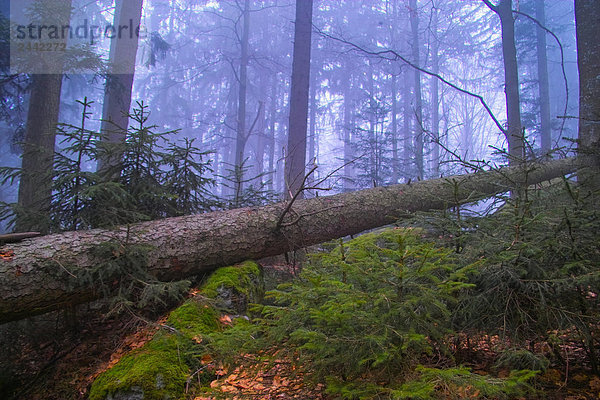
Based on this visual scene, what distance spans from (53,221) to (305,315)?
4.07 meters

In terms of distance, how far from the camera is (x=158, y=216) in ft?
17.2

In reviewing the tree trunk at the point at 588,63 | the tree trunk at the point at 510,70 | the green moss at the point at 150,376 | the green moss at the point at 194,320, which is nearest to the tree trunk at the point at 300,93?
the tree trunk at the point at 510,70

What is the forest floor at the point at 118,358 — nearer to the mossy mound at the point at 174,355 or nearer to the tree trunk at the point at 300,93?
the mossy mound at the point at 174,355

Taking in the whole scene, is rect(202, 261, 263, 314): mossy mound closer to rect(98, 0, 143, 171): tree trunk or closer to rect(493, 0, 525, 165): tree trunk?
rect(98, 0, 143, 171): tree trunk

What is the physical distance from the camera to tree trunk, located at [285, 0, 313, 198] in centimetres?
1173

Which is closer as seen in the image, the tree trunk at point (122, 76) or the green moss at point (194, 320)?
the green moss at point (194, 320)

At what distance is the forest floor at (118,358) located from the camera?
7.58 feet

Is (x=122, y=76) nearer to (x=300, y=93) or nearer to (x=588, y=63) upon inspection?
(x=300, y=93)

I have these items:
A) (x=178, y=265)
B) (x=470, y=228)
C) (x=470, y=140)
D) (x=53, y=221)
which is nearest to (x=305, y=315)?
(x=470, y=228)

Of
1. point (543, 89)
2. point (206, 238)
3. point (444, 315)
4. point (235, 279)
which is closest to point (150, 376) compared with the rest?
point (235, 279)

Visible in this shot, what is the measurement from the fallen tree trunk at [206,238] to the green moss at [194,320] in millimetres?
783

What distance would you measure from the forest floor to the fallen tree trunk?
2.19 feet

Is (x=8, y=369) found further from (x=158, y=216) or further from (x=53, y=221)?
(x=158, y=216)

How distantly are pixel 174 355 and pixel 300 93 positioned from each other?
34.6 ft
